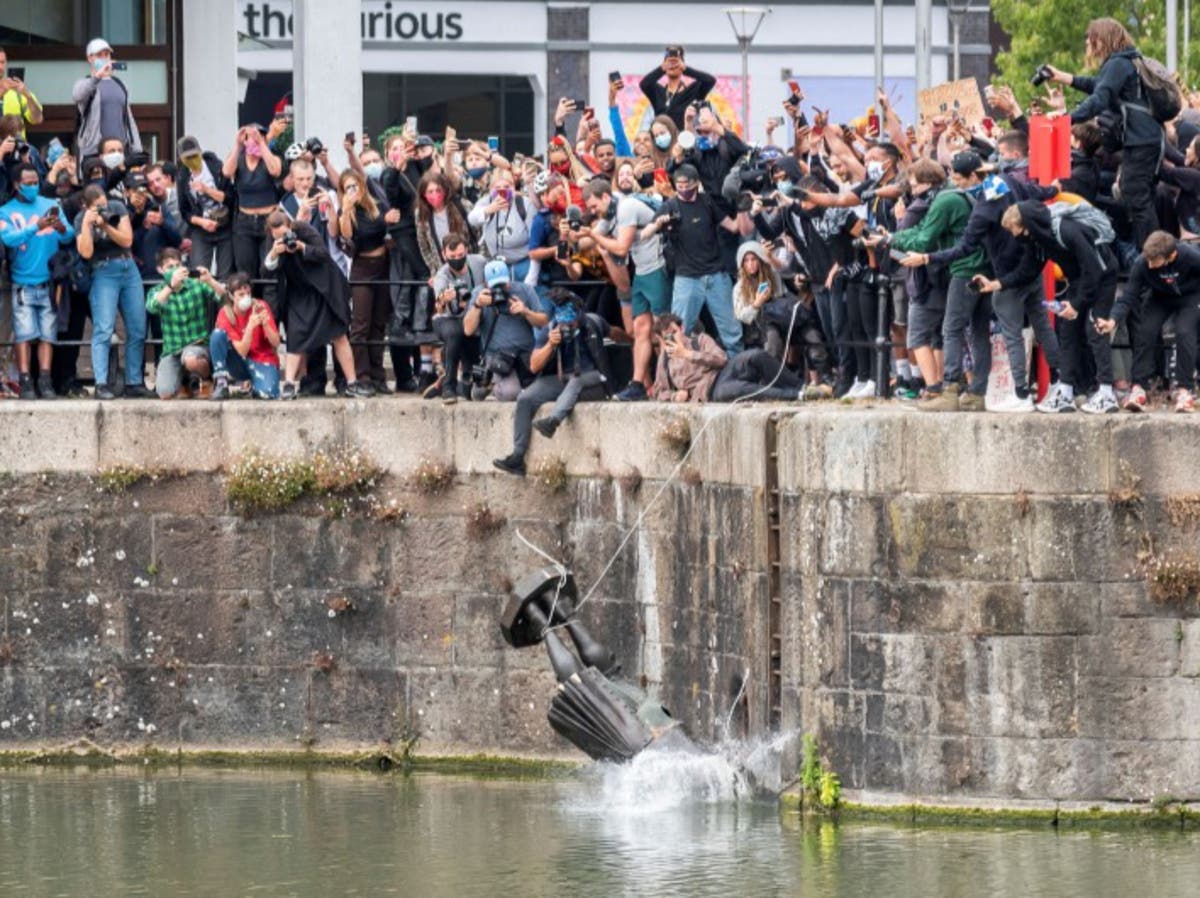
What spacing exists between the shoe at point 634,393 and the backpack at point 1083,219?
13.1 ft

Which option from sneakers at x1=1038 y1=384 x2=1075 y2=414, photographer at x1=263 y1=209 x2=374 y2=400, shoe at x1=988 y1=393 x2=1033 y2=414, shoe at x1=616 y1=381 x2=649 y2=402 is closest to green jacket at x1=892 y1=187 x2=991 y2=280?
shoe at x1=988 y1=393 x2=1033 y2=414

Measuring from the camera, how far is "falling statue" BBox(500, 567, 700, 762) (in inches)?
792

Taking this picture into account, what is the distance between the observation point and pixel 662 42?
5572 cm

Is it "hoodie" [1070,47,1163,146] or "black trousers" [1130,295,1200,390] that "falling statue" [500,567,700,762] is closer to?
"black trousers" [1130,295,1200,390]

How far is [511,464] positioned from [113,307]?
3660 millimetres

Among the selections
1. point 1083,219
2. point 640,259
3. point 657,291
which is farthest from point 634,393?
point 1083,219

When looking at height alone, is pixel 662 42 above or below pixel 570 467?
above

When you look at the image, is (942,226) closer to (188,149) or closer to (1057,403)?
(1057,403)

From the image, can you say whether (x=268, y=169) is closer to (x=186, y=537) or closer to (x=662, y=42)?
(x=186, y=537)

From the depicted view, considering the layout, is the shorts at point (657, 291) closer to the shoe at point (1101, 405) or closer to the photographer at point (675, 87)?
the photographer at point (675, 87)

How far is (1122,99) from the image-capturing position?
19797mm

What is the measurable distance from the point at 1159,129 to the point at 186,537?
8.11 metres

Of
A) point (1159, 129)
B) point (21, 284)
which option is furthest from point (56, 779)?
point (1159, 129)

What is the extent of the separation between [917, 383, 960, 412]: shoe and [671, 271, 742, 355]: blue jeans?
9.50 ft
